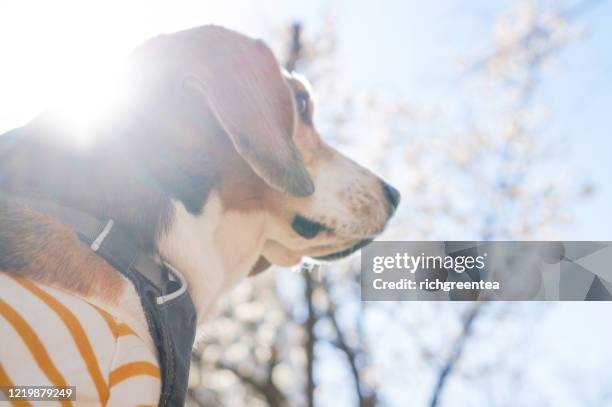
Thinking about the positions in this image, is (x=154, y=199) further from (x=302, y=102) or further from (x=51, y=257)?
(x=302, y=102)

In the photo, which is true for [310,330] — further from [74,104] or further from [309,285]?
[74,104]

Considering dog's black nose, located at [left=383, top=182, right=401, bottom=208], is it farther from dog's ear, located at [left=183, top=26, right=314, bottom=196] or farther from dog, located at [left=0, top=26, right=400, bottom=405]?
dog's ear, located at [left=183, top=26, right=314, bottom=196]

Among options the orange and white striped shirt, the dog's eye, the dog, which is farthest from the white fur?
the dog's eye

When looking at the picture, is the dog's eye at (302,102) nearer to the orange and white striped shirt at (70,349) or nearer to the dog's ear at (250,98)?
the dog's ear at (250,98)

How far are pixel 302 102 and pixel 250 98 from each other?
0.45 meters

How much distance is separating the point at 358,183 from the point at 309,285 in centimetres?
640

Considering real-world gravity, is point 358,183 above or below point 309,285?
above

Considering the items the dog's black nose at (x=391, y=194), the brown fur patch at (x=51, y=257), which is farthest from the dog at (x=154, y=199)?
the dog's black nose at (x=391, y=194)

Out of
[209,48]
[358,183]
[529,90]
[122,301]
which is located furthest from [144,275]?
[529,90]

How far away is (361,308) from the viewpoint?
9.45 meters

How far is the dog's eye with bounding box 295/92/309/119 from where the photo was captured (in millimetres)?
2336

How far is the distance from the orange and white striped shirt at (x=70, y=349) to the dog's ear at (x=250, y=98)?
61 centimetres

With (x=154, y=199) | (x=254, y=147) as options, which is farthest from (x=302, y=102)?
(x=154, y=199)

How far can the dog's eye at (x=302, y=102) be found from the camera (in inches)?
92.0
